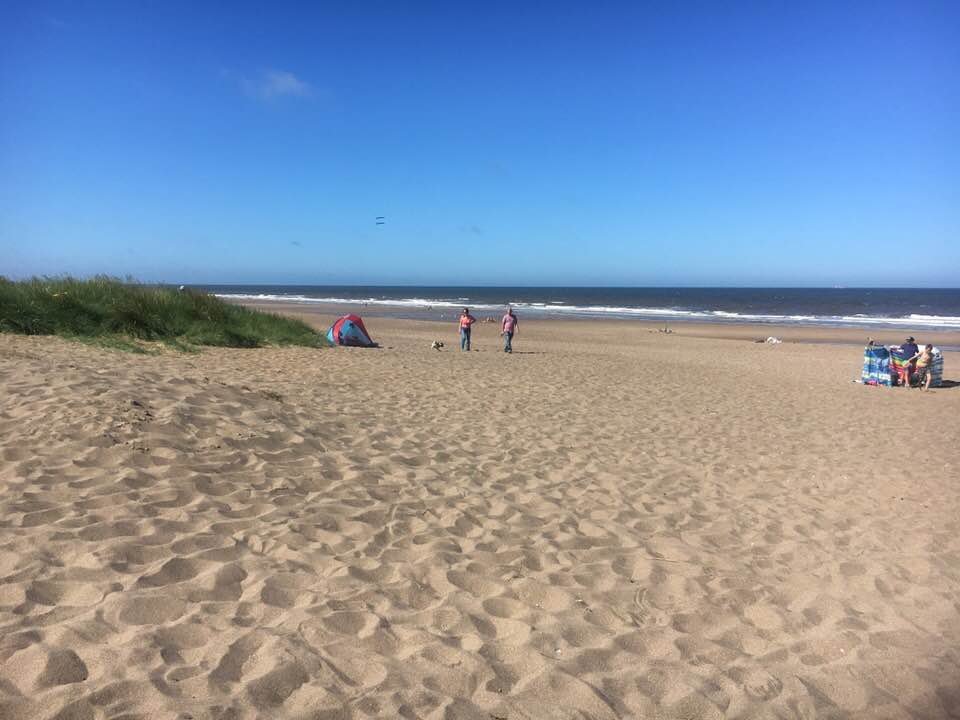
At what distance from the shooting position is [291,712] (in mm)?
2426

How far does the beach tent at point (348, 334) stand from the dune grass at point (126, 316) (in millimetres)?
1133

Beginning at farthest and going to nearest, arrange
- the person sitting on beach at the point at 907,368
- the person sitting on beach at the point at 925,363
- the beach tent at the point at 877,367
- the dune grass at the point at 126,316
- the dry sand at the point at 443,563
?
the beach tent at the point at 877,367 < the person sitting on beach at the point at 907,368 < the person sitting on beach at the point at 925,363 < the dune grass at the point at 126,316 < the dry sand at the point at 443,563

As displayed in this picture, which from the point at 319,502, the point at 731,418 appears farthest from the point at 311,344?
the point at 319,502

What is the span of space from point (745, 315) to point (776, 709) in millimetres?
49898

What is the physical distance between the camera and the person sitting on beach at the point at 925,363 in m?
13.6

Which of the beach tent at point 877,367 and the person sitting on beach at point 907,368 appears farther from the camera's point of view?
the beach tent at point 877,367

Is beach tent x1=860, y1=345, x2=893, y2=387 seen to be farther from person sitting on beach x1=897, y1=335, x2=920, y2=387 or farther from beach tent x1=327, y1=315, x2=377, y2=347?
beach tent x1=327, y1=315, x2=377, y2=347

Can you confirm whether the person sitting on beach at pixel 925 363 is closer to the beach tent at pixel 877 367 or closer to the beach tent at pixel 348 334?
the beach tent at pixel 877 367

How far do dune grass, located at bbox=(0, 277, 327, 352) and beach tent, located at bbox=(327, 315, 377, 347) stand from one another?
113 cm

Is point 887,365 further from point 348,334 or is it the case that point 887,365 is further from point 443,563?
point 443,563

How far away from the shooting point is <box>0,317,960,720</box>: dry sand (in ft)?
8.77

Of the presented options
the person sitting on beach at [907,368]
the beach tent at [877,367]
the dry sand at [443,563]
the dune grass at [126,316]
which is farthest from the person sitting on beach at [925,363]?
the dune grass at [126,316]

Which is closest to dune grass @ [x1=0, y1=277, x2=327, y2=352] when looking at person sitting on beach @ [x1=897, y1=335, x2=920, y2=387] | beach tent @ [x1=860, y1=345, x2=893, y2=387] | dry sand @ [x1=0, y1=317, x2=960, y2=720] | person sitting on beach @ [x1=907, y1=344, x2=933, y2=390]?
dry sand @ [x1=0, y1=317, x2=960, y2=720]

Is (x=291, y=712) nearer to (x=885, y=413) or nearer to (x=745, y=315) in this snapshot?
(x=885, y=413)
